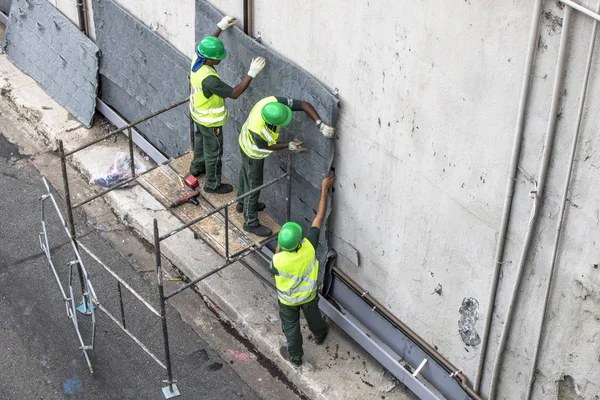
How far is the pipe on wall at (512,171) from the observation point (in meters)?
5.65

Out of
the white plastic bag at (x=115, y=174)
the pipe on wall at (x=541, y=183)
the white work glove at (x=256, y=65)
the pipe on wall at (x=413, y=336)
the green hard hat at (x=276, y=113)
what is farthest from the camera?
the white plastic bag at (x=115, y=174)

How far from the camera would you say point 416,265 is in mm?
7512

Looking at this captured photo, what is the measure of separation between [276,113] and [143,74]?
315 centimetres

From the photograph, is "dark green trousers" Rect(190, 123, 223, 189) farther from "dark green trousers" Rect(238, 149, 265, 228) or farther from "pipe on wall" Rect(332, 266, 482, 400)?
"pipe on wall" Rect(332, 266, 482, 400)

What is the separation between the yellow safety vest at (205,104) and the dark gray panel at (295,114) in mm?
297

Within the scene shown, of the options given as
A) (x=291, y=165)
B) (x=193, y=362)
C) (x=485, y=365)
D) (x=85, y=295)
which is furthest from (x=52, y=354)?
(x=485, y=365)

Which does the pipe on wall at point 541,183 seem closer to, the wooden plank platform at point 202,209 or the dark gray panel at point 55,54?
the wooden plank platform at point 202,209

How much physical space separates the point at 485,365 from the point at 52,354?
4.10 meters

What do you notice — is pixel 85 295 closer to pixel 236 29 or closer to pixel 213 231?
pixel 213 231

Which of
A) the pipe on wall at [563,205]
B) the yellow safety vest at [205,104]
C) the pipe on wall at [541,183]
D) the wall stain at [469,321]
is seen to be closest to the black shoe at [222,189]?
the yellow safety vest at [205,104]

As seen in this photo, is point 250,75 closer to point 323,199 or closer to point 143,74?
point 323,199

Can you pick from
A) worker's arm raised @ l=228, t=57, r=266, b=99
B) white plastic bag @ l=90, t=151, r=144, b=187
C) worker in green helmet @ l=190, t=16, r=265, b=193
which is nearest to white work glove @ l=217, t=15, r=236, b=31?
worker in green helmet @ l=190, t=16, r=265, b=193

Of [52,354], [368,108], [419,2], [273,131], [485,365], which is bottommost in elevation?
[52,354]

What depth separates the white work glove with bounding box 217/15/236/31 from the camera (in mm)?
8258
